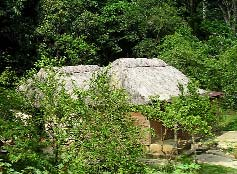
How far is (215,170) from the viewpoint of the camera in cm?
1381

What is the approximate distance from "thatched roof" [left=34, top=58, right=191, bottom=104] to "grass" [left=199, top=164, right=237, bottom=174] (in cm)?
316

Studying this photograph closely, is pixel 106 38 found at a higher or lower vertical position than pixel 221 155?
higher

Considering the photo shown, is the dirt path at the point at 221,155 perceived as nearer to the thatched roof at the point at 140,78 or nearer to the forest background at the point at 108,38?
the thatched roof at the point at 140,78

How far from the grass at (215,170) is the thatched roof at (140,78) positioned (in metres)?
3.16

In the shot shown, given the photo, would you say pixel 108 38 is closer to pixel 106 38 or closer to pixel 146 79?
pixel 106 38

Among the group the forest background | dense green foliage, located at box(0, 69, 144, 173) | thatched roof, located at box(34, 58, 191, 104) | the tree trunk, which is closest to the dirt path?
thatched roof, located at box(34, 58, 191, 104)

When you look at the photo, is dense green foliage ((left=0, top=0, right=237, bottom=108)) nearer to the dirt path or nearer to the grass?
the dirt path

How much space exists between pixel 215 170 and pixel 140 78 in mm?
5262

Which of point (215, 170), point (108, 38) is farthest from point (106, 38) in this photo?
point (215, 170)

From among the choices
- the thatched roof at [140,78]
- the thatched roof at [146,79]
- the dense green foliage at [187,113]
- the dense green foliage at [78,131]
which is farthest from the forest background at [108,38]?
the dense green foliage at [78,131]

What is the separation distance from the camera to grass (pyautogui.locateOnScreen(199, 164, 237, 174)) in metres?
A: 13.6

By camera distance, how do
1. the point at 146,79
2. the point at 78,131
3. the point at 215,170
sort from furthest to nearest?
the point at 146,79
the point at 215,170
the point at 78,131

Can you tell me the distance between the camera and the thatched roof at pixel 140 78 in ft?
54.2

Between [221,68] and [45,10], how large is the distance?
9334mm
